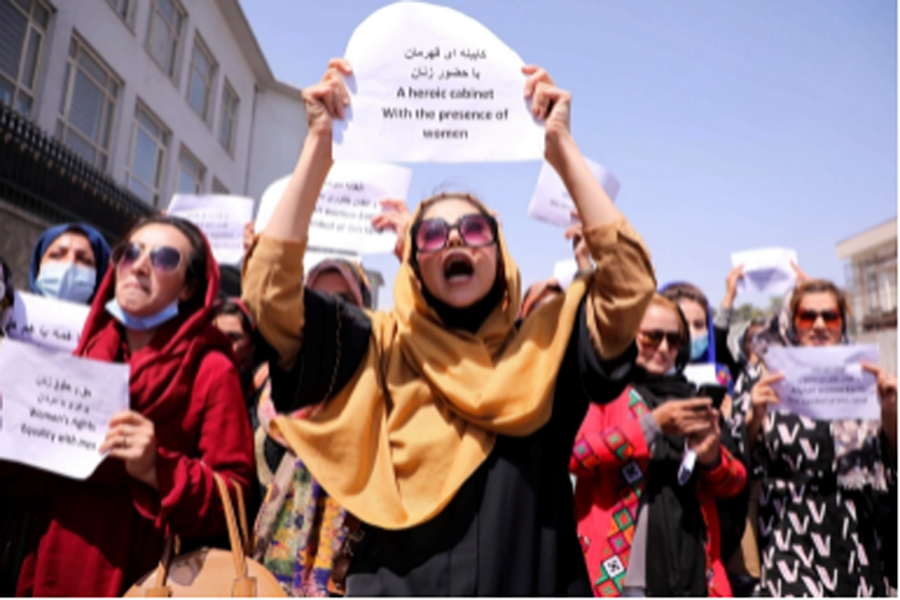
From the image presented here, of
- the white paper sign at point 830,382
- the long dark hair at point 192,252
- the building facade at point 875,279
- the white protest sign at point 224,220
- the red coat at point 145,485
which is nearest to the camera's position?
the red coat at point 145,485

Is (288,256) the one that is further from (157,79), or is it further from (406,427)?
(157,79)

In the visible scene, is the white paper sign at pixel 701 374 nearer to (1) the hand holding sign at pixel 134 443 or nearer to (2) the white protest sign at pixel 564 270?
(2) the white protest sign at pixel 564 270

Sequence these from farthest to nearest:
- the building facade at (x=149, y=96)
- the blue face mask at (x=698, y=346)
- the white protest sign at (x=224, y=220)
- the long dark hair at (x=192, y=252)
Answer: the building facade at (x=149, y=96) < the white protest sign at (x=224, y=220) < the blue face mask at (x=698, y=346) < the long dark hair at (x=192, y=252)

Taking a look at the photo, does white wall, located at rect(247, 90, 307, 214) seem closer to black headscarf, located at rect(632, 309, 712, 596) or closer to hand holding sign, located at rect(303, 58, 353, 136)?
black headscarf, located at rect(632, 309, 712, 596)

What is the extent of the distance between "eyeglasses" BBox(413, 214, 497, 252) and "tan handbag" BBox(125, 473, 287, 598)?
95 centimetres

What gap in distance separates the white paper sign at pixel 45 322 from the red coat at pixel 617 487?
1.86 meters

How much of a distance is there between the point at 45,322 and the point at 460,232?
156 centimetres

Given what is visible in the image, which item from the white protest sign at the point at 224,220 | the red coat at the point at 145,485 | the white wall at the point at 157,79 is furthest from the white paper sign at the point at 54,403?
the white wall at the point at 157,79

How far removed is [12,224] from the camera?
7672 millimetres

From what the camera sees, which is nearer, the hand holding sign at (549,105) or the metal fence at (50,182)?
the hand holding sign at (549,105)

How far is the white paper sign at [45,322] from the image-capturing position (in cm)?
222

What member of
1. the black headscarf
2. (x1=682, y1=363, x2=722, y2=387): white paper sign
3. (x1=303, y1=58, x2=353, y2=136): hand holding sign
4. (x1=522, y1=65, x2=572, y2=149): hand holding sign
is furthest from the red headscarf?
(x1=682, y1=363, x2=722, y2=387): white paper sign

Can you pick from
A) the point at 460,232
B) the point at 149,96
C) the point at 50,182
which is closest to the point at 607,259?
the point at 460,232

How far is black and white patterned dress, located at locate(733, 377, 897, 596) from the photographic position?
2.79m
